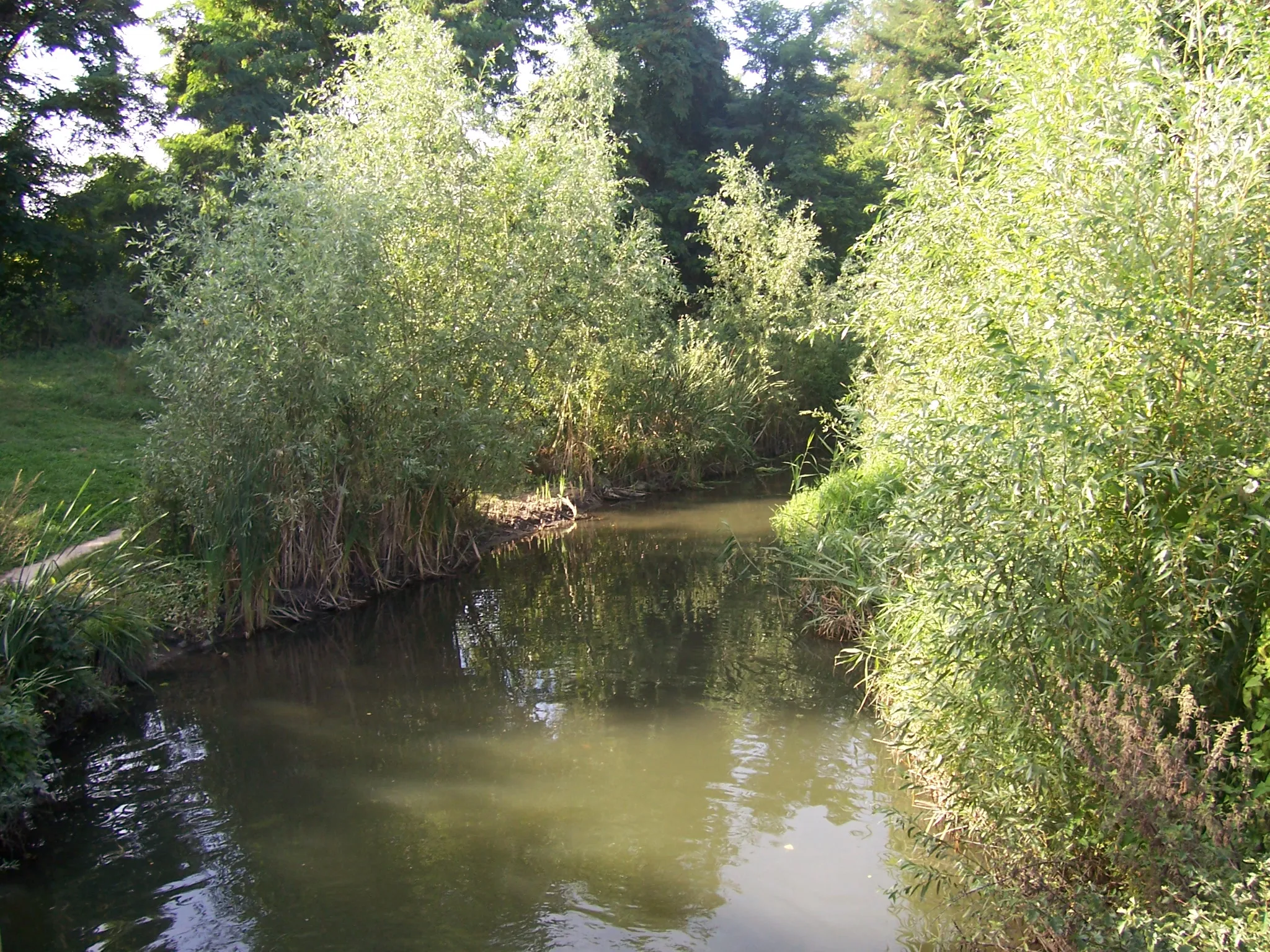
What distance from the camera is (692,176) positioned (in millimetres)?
28734

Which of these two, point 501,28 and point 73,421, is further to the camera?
point 501,28

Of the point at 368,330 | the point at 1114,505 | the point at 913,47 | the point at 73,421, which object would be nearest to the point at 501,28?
the point at 913,47

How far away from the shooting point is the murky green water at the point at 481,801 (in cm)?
489

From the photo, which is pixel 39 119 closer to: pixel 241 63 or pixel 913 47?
pixel 241 63

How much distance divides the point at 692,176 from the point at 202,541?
22.3 m

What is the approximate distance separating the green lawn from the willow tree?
184 centimetres

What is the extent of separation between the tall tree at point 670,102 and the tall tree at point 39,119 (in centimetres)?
1301

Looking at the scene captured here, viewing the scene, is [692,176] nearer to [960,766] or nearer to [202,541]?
[202,541]

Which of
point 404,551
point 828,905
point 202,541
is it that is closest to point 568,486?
point 404,551

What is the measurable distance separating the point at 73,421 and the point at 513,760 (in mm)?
12170

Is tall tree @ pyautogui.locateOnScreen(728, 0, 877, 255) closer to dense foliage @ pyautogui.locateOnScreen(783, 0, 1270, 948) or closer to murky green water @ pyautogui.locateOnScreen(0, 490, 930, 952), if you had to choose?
murky green water @ pyautogui.locateOnScreen(0, 490, 930, 952)

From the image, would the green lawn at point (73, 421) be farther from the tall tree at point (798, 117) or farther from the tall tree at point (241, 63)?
the tall tree at point (798, 117)

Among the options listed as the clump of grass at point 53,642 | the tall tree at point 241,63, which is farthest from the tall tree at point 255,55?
the clump of grass at point 53,642

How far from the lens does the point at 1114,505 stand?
13.7ft
